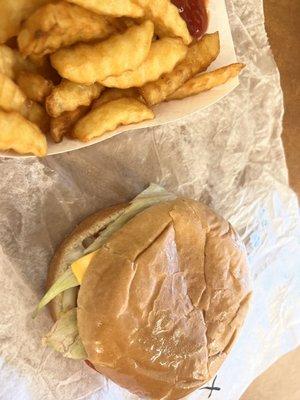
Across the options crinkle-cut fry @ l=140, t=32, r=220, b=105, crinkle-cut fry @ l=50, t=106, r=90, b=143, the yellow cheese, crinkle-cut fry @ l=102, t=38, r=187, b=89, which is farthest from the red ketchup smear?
the yellow cheese

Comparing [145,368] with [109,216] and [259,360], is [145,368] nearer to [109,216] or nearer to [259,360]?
[109,216]

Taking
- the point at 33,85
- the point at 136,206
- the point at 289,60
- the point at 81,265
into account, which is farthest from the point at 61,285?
the point at 289,60

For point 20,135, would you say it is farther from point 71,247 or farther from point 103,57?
point 71,247

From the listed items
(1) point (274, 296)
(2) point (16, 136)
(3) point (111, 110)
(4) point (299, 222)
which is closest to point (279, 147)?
(4) point (299, 222)

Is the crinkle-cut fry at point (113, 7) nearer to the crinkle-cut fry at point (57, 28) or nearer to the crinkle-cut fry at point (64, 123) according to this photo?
the crinkle-cut fry at point (57, 28)

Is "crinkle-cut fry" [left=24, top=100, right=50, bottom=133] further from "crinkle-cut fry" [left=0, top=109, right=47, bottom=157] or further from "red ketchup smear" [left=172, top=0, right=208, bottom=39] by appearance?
"red ketchup smear" [left=172, top=0, right=208, bottom=39]

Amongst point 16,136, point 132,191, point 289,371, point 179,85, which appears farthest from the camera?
point 289,371
